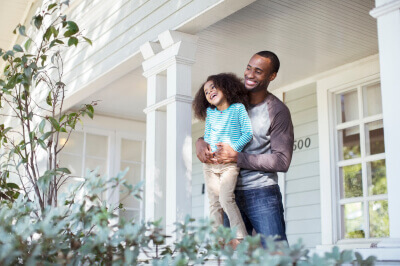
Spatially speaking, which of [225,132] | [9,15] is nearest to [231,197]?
[225,132]

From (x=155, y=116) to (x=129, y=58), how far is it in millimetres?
844

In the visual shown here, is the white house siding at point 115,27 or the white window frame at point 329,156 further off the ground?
the white house siding at point 115,27

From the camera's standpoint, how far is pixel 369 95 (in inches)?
221

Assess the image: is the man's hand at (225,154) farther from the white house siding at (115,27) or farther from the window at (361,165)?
the window at (361,165)

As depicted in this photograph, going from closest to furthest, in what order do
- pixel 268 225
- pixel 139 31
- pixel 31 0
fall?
pixel 268 225 → pixel 139 31 → pixel 31 0

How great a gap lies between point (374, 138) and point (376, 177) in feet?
1.22

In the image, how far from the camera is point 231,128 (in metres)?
3.25

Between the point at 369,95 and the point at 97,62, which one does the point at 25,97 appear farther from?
the point at 369,95

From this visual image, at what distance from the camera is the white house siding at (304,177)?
604 cm

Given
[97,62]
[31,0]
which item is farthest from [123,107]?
[31,0]

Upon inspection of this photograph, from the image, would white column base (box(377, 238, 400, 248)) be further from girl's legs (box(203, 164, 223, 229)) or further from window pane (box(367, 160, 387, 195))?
window pane (box(367, 160, 387, 195))

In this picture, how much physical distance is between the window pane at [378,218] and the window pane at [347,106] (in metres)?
0.88

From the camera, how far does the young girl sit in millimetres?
3104

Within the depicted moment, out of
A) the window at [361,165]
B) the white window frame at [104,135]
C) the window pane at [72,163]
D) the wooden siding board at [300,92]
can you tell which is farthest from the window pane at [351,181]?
the window pane at [72,163]
